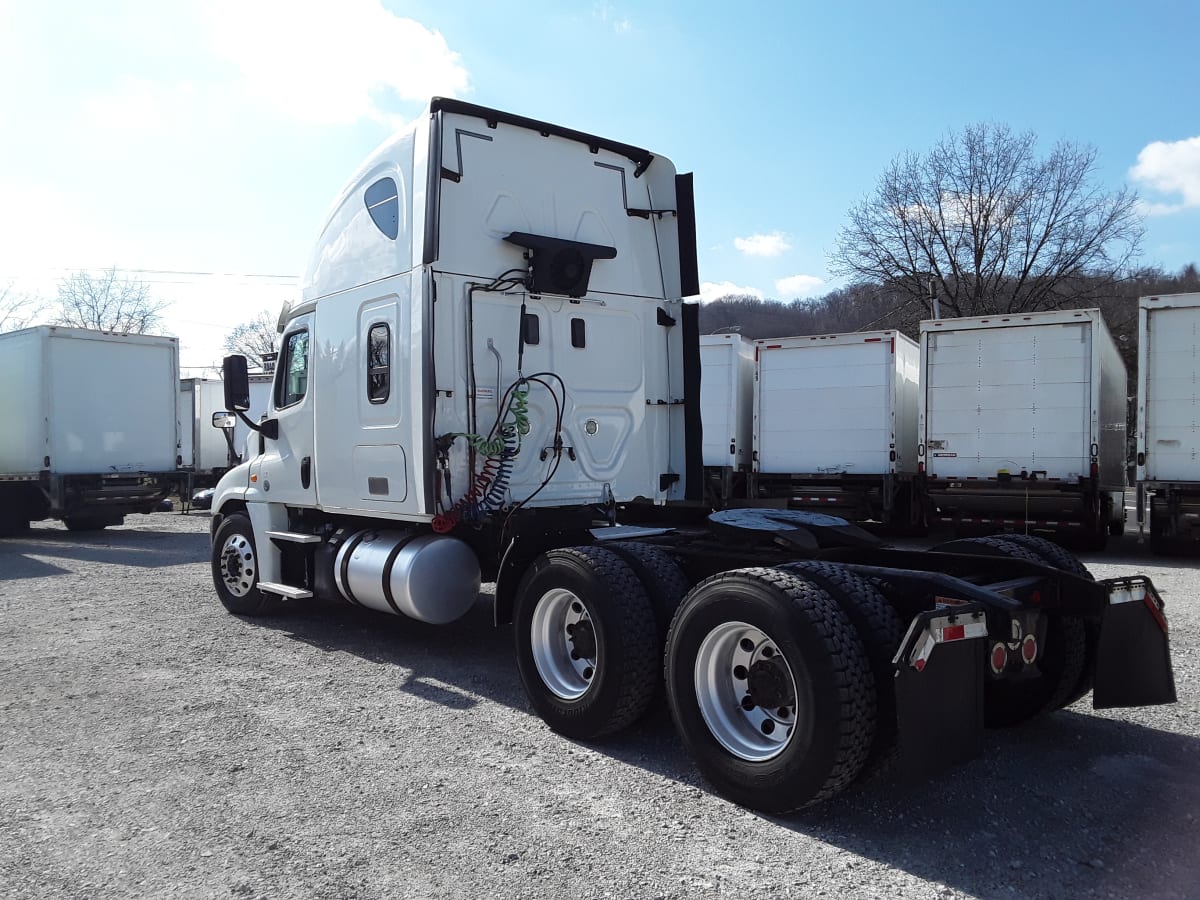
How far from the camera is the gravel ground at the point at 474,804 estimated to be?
3160mm

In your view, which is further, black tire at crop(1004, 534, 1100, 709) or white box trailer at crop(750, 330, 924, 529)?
white box trailer at crop(750, 330, 924, 529)

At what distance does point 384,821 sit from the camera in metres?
3.64

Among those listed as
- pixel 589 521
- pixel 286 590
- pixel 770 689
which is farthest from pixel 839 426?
pixel 770 689

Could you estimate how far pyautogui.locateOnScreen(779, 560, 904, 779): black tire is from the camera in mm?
3428

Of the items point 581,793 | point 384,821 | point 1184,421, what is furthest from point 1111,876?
point 1184,421

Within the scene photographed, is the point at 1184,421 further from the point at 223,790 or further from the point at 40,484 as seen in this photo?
the point at 40,484

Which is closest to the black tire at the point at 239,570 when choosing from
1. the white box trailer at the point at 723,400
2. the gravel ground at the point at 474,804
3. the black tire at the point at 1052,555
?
the gravel ground at the point at 474,804

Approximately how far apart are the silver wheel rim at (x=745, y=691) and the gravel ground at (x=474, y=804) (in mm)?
288

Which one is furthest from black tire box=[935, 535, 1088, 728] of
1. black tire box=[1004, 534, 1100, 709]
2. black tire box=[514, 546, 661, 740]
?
black tire box=[514, 546, 661, 740]

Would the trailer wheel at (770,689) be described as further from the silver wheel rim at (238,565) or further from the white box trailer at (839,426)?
the white box trailer at (839,426)

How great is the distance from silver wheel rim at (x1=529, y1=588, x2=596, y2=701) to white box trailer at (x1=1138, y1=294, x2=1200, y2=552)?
10.2 metres

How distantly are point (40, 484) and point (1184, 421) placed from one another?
18.2 metres

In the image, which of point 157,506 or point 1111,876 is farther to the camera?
point 157,506

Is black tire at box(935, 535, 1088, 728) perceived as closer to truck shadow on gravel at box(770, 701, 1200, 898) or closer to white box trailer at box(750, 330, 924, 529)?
truck shadow on gravel at box(770, 701, 1200, 898)
